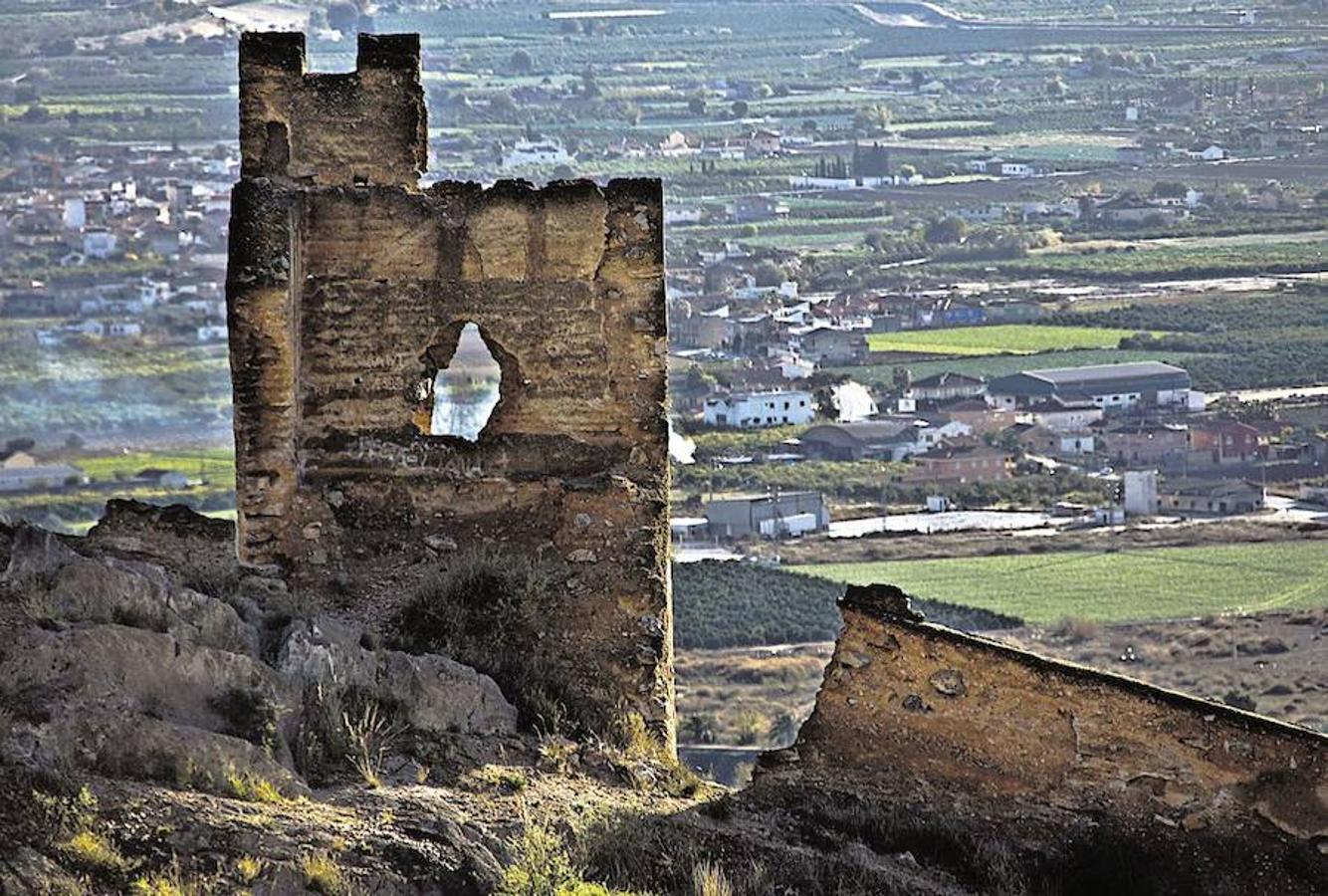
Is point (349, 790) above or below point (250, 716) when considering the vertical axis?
below

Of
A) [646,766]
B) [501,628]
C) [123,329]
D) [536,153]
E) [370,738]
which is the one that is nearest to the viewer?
[370,738]

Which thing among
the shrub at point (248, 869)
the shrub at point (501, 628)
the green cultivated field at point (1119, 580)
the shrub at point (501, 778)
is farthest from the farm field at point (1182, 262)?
the shrub at point (248, 869)

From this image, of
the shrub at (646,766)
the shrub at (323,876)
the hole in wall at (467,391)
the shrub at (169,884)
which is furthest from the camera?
the hole in wall at (467,391)

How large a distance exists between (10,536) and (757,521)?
39193 mm

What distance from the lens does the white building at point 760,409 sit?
62156 millimetres

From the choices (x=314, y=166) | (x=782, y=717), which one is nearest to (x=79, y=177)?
(x=782, y=717)

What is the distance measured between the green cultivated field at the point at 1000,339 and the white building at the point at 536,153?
1636 centimetres

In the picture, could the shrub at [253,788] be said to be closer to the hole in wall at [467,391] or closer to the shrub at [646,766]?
the shrub at [646,766]

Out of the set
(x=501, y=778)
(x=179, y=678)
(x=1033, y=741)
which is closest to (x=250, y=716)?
(x=179, y=678)

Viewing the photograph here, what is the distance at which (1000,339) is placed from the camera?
232 feet

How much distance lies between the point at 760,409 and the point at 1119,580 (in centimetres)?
2005

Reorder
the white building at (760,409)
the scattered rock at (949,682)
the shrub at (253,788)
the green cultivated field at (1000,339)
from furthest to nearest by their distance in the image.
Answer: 1. the green cultivated field at (1000,339)
2. the white building at (760,409)
3. the scattered rock at (949,682)
4. the shrub at (253,788)

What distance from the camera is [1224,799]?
949 centimetres

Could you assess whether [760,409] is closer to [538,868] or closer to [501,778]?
[501,778]
